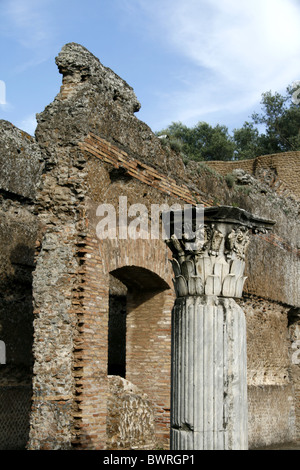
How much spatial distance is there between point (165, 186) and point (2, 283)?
8.24 ft

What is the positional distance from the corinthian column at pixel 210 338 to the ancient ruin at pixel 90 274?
0.09ft

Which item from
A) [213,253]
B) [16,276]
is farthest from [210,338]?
[16,276]

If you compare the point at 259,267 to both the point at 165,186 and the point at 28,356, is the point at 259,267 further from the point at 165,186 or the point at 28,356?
the point at 28,356

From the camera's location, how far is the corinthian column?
14.8 ft

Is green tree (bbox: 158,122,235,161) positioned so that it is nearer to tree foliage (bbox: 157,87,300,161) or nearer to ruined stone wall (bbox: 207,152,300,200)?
tree foliage (bbox: 157,87,300,161)

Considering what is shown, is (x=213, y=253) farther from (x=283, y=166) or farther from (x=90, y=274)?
(x=283, y=166)

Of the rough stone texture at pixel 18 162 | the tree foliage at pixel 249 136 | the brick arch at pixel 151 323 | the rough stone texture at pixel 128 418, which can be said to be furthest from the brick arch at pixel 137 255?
the tree foliage at pixel 249 136

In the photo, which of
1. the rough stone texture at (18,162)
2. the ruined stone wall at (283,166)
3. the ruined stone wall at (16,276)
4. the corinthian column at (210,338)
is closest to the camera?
the corinthian column at (210,338)

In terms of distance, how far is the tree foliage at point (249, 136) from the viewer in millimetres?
28328

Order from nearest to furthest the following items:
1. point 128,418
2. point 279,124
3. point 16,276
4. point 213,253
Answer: point 213,253 → point 128,418 → point 16,276 → point 279,124

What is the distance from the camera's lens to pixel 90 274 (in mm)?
6457

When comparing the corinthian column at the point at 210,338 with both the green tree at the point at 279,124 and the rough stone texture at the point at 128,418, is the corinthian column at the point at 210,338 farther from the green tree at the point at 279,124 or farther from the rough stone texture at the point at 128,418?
the green tree at the point at 279,124

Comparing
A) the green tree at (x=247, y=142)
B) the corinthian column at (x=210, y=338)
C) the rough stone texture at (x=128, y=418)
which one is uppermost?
the green tree at (x=247, y=142)

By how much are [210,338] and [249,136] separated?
87.3 ft
